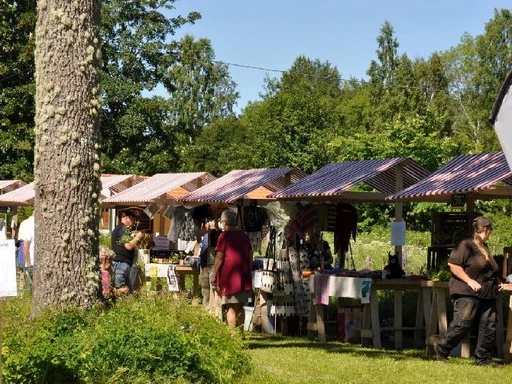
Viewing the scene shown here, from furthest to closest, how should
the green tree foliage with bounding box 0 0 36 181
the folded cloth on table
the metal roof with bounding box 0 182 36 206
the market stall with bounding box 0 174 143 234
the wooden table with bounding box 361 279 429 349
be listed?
the green tree foliage with bounding box 0 0 36 181 → the metal roof with bounding box 0 182 36 206 → the market stall with bounding box 0 174 143 234 → the folded cloth on table → the wooden table with bounding box 361 279 429 349

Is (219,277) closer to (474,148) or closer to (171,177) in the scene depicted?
(171,177)

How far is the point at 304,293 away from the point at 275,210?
127 cm

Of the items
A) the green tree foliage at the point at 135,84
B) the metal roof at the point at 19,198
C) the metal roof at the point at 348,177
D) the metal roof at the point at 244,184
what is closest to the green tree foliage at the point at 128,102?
the green tree foliage at the point at 135,84

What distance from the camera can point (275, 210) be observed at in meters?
15.0

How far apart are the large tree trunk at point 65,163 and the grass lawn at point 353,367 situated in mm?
1920

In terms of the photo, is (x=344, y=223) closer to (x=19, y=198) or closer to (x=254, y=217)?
(x=254, y=217)

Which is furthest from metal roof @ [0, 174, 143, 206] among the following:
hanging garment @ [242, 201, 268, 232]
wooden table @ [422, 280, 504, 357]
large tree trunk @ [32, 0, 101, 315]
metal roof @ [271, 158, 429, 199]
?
large tree trunk @ [32, 0, 101, 315]

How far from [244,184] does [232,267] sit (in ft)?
20.3

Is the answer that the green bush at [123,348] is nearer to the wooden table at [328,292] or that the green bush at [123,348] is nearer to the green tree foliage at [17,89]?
the wooden table at [328,292]

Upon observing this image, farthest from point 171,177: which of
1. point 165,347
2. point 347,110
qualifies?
point 347,110

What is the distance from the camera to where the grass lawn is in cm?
997

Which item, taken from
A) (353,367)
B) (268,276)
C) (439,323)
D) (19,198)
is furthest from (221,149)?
(353,367)

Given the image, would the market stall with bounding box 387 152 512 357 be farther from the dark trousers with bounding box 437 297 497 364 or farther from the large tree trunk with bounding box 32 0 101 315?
the large tree trunk with bounding box 32 0 101 315

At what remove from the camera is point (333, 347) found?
12.9 meters
